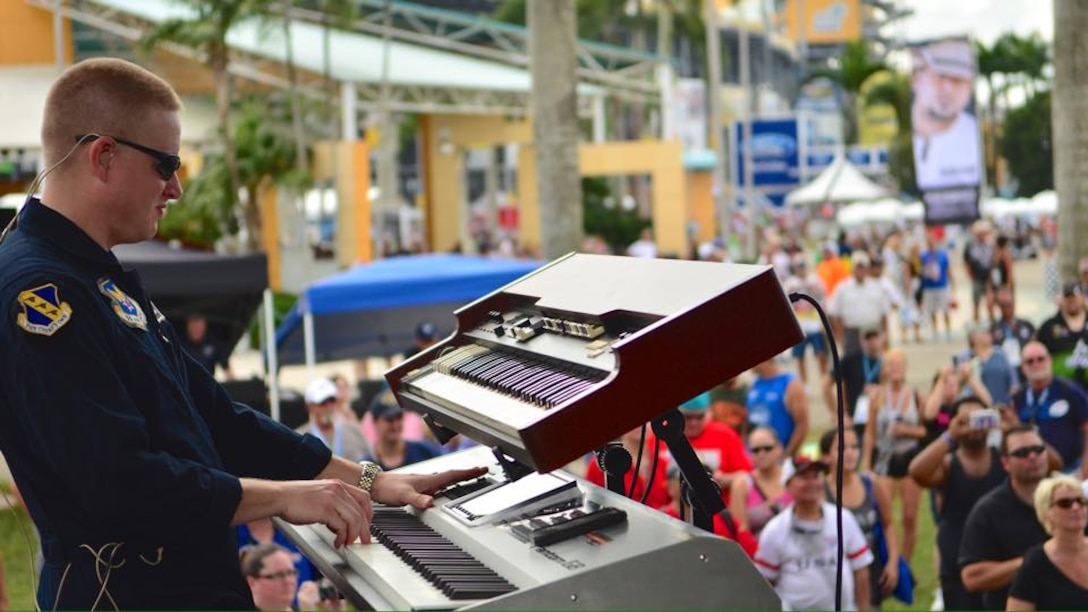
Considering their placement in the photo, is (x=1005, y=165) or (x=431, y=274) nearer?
(x=431, y=274)

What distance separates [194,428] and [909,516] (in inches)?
344

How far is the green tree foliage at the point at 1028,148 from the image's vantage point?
2830 inches

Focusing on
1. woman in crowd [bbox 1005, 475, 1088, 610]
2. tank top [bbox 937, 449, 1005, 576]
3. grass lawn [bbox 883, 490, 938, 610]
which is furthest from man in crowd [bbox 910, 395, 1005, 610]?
woman in crowd [bbox 1005, 475, 1088, 610]

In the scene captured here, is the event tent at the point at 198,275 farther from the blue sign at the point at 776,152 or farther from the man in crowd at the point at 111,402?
the blue sign at the point at 776,152

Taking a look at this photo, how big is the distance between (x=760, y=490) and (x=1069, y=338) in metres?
4.67

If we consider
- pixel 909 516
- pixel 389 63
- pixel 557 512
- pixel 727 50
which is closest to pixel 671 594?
pixel 557 512

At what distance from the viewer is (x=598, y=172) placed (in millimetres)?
49812

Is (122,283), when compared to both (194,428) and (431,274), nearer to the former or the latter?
(194,428)

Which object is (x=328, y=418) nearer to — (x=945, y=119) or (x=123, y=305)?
(x=123, y=305)

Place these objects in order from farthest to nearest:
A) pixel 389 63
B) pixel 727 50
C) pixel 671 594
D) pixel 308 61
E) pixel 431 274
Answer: pixel 727 50 → pixel 389 63 → pixel 308 61 → pixel 431 274 → pixel 671 594

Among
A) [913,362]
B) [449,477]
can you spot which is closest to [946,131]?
[913,362]

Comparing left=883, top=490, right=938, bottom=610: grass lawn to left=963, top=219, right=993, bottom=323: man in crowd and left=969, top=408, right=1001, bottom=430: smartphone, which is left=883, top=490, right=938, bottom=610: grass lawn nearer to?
left=969, top=408, right=1001, bottom=430: smartphone

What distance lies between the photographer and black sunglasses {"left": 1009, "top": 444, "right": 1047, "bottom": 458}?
872cm

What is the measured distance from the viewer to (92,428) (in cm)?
319
